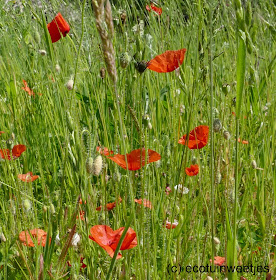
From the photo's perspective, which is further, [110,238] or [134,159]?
[134,159]

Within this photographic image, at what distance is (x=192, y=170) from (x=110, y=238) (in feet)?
1.34

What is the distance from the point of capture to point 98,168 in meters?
0.71

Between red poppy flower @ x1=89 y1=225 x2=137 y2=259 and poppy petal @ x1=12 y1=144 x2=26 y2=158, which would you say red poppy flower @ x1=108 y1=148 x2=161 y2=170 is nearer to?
red poppy flower @ x1=89 y1=225 x2=137 y2=259

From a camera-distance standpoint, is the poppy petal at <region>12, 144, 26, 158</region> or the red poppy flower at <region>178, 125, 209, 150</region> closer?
the red poppy flower at <region>178, 125, 209, 150</region>

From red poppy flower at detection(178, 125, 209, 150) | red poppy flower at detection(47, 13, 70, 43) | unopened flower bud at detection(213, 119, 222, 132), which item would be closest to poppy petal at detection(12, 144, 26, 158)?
red poppy flower at detection(47, 13, 70, 43)

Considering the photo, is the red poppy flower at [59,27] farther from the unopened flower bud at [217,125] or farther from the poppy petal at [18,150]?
the unopened flower bud at [217,125]

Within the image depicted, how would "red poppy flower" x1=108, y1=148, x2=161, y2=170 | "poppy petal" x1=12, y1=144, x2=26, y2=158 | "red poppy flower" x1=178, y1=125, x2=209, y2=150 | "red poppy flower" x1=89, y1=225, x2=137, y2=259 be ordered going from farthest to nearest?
"poppy petal" x1=12, y1=144, x2=26, y2=158, "red poppy flower" x1=178, y1=125, x2=209, y2=150, "red poppy flower" x1=108, y1=148, x2=161, y2=170, "red poppy flower" x1=89, y1=225, x2=137, y2=259

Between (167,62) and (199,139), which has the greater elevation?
(167,62)

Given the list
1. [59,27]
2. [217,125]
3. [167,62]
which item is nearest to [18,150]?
[59,27]

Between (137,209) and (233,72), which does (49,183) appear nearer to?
(137,209)

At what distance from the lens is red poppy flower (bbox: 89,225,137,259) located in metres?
0.70

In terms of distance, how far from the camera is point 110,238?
0.78m

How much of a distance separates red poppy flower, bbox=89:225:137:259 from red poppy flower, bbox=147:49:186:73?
1.66ft

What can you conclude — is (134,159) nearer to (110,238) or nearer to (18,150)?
(110,238)
